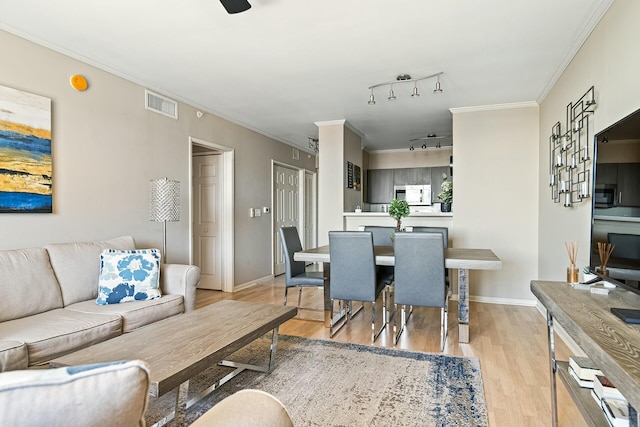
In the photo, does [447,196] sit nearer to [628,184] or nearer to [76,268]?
[628,184]

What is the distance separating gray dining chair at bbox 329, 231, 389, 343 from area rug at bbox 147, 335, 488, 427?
17.9 inches

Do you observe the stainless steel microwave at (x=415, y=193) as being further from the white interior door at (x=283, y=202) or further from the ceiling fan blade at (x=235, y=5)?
the ceiling fan blade at (x=235, y=5)

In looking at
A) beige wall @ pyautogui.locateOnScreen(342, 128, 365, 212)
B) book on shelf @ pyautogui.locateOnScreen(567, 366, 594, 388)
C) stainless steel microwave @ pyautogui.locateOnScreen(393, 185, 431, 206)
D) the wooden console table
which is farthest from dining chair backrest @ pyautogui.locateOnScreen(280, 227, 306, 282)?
stainless steel microwave @ pyautogui.locateOnScreen(393, 185, 431, 206)

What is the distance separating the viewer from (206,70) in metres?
3.43

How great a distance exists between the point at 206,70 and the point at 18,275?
7.32 feet

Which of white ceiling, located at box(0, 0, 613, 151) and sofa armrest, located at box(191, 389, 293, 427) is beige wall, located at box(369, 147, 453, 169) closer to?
white ceiling, located at box(0, 0, 613, 151)

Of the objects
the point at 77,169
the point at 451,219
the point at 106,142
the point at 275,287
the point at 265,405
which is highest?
the point at 106,142

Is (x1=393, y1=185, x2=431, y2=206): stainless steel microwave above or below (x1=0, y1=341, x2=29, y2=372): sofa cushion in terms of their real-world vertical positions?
above

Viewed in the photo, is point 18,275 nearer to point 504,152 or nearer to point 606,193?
point 606,193

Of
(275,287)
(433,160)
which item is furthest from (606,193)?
(433,160)

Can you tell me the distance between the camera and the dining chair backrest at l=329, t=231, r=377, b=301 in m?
3.16

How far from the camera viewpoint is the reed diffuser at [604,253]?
5.24 ft

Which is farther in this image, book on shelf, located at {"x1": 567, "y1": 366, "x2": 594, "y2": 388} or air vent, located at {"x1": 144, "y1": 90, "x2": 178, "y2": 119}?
air vent, located at {"x1": 144, "y1": 90, "x2": 178, "y2": 119}

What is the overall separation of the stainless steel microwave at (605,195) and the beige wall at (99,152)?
3.64 meters
